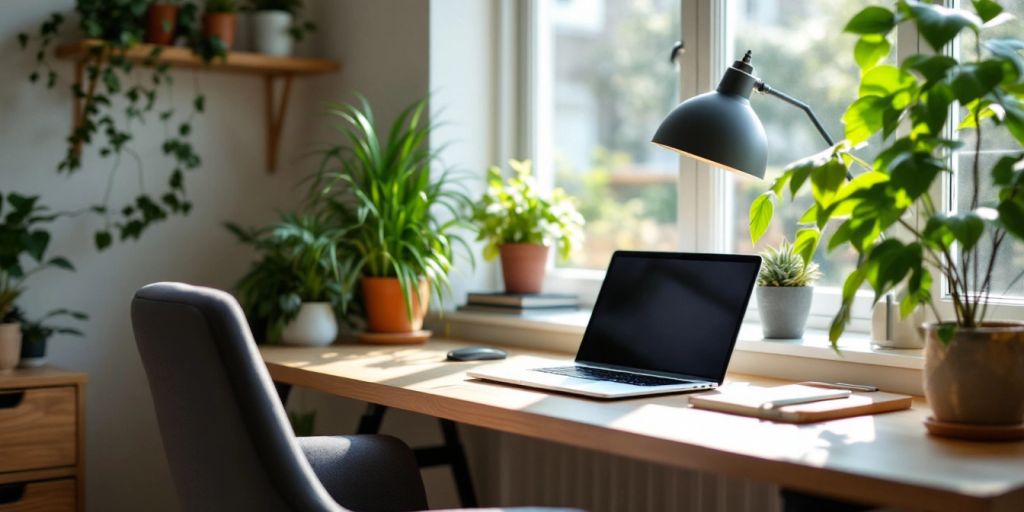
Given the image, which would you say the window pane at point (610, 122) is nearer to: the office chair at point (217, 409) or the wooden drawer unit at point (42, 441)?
the wooden drawer unit at point (42, 441)

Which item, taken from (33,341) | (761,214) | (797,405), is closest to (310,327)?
(33,341)

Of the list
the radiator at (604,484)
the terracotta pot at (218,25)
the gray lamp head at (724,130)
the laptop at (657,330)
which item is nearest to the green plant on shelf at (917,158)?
the gray lamp head at (724,130)

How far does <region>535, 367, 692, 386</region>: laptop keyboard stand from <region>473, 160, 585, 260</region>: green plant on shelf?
65cm

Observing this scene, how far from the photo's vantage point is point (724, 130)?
2029mm

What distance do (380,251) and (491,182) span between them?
1.17 ft

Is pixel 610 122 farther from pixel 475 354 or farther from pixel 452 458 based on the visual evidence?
pixel 452 458

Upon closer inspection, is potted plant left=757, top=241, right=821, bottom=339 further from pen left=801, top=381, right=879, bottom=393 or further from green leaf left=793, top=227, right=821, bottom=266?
green leaf left=793, top=227, right=821, bottom=266

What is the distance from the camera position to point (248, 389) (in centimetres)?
161

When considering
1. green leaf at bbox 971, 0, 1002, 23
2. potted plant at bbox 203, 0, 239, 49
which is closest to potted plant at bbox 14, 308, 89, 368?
potted plant at bbox 203, 0, 239, 49

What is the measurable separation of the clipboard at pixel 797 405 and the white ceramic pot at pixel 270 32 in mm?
1835

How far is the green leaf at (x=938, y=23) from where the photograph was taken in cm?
158

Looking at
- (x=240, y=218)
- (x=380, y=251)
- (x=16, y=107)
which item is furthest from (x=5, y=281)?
(x=380, y=251)

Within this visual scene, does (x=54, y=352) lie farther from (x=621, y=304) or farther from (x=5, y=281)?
(x=621, y=304)

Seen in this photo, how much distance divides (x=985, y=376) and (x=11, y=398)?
6.87 ft
